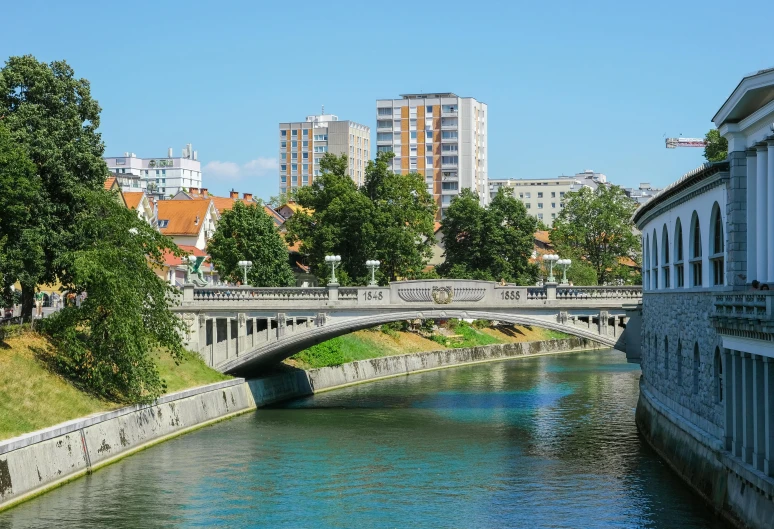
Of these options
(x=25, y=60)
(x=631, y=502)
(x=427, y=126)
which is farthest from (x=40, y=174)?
(x=427, y=126)

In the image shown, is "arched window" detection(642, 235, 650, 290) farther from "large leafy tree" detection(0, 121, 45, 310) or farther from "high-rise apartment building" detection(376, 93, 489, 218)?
"high-rise apartment building" detection(376, 93, 489, 218)

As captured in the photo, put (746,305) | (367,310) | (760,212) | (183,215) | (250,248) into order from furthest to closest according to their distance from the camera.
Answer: (183,215), (250,248), (367,310), (760,212), (746,305)

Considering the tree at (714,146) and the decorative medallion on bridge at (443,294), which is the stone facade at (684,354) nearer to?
the decorative medallion on bridge at (443,294)

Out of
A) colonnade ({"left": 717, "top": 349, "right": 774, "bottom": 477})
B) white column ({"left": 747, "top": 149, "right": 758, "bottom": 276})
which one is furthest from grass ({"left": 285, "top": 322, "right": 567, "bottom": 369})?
white column ({"left": 747, "top": 149, "right": 758, "bottom": 276})

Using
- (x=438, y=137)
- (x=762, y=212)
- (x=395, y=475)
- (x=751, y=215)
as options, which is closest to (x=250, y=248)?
(x=395, y=475)

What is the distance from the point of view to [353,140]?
19825 centimetres

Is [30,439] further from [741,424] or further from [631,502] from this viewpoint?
[741,424]

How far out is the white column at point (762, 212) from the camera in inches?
1099

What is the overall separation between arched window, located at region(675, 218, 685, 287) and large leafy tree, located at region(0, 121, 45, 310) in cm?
2328

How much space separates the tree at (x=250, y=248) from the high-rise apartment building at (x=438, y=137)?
3480 inches

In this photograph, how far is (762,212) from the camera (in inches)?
1105

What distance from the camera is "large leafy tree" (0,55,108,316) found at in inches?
1882

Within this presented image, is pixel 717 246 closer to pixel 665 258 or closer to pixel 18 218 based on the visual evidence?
pixel 665 258

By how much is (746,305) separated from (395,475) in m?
16.1
